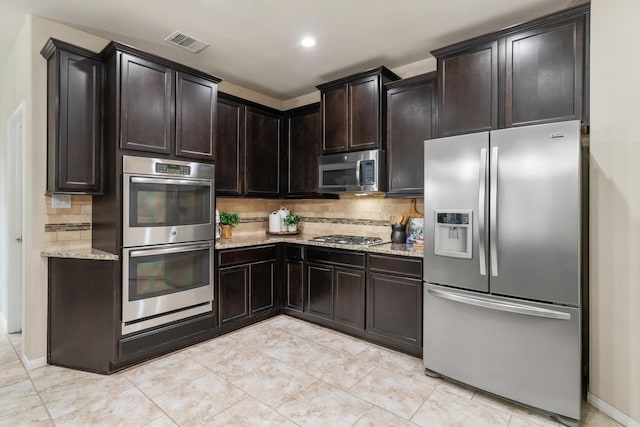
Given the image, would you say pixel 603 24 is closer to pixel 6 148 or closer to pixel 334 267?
pixel 334 267

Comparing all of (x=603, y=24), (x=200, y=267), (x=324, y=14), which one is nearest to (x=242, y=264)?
(x=200, y=267)

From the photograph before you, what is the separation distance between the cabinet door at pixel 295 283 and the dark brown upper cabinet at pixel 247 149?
0.98 metres

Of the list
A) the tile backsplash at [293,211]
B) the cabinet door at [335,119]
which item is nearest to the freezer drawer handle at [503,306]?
the tile backsplash at [293,211]

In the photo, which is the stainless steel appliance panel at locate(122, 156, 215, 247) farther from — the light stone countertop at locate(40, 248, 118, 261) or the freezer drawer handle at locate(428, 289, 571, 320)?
the freezer drawer handle at locate(428, 289, 571, 320)

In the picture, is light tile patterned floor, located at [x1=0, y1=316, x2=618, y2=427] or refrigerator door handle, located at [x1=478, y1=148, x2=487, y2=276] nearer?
light tile patterned floor, located at [x1=0, y1=316, x2=618, y2=427]

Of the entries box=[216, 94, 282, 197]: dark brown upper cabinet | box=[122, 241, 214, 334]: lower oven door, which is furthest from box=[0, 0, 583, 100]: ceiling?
box=[122, 241, 214, 334]: lower oven door

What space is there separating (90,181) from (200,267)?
1.18m

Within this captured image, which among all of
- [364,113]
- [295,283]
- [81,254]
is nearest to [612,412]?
[295,283]

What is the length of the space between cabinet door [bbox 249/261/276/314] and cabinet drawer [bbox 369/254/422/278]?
4.20 feet

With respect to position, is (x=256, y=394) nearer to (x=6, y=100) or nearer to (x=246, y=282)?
(x=246, y=282)

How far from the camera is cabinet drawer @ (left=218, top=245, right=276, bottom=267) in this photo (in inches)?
136

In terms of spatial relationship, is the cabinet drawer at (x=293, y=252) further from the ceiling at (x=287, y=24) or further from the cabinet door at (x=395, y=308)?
the ceiling at (x=287, y=24)

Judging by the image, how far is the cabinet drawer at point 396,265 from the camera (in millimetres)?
2971

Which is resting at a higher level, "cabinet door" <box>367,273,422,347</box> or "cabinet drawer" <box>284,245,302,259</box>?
"cabinet drawer" <box>284,245,302,259</box>
